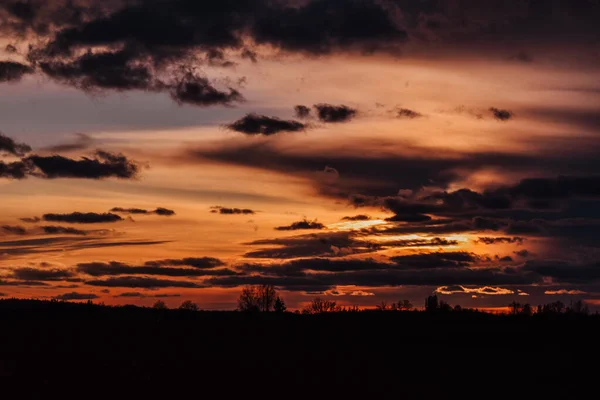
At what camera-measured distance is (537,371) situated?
1823 inches

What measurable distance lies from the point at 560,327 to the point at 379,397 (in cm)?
1847

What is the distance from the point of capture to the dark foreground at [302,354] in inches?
1679

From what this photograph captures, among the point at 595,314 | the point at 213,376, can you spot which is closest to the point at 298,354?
the point at 213,376

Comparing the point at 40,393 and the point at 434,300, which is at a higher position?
the point at 434,300

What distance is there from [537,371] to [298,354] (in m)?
13.4

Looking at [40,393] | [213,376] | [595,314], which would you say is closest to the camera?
[40,393]

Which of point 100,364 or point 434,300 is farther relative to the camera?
point 434,300

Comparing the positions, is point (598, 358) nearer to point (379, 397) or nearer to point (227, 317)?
point (379, 397)

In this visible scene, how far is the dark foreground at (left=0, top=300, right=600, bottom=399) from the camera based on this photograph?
4266 centimetres

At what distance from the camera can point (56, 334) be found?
5047cm

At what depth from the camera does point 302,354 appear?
47.5 metres

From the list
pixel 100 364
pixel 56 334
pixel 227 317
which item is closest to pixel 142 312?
pixel 227 317

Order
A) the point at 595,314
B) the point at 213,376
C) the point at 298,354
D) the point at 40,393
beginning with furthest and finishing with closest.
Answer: the point at 595,314
the point at 298,354
the point at 213,376
the point at 40,393

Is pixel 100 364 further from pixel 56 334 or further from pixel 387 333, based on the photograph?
pixel 387 333
